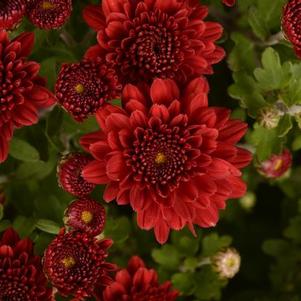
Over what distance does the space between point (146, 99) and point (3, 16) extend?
1.20 ft

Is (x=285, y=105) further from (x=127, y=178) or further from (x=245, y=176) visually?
(x=127, y=178)

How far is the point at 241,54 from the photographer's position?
1750mm

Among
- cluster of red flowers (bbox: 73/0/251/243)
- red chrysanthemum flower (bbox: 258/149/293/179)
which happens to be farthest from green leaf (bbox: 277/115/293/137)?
cluster of red flowers (bbox: 73/0/251/243)

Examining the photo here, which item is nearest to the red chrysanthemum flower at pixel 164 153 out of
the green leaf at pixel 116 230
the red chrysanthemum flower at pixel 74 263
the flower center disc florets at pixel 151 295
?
the red chrysanthemum flower at pixel 74 263

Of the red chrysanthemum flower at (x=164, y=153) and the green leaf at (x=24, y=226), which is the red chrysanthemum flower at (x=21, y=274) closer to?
the green leaf at (x=24, y=226)

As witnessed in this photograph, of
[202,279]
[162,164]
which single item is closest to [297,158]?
[202,279]

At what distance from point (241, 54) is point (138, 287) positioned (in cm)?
72

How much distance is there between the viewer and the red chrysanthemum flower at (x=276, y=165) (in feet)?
5.88

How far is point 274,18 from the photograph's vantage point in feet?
5.85

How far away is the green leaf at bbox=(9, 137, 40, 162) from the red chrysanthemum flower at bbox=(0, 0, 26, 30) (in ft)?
1.21

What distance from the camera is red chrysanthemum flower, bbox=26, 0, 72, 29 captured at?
1412 millimetres

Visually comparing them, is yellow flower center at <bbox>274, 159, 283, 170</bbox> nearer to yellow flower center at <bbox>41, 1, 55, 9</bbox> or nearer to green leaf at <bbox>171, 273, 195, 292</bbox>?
green leaf at <bbox>171, 273, 195, 292</bbox>

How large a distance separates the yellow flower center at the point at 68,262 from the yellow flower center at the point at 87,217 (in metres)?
0.09

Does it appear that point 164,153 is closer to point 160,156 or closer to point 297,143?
point 160,156
